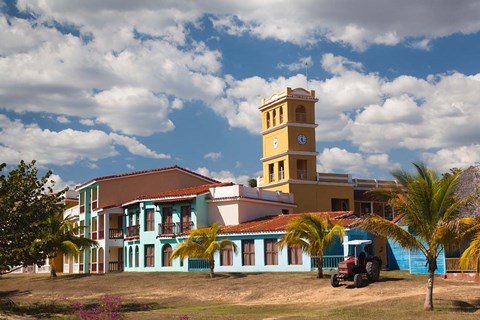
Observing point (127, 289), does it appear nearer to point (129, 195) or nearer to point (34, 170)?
point (34, 170)

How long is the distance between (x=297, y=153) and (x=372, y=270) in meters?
27.7

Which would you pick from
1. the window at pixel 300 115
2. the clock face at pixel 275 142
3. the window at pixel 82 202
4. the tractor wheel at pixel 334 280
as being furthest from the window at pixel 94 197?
the tractor wheel at pixel 334 280

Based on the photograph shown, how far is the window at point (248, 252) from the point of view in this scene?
42188 millimetres

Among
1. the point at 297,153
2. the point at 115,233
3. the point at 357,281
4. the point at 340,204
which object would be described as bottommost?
the point at 357,281

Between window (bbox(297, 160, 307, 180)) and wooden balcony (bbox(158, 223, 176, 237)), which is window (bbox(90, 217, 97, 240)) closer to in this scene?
wooden balcony (bbox(158, 223, 176, 237))

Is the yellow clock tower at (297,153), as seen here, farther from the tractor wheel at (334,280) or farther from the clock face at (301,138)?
the tractor wheel at (334,280)

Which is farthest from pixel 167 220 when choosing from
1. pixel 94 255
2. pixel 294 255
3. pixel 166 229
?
pixel 294 255

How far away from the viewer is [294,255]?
40.0 metres

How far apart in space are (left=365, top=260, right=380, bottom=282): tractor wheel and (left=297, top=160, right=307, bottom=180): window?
27069mm

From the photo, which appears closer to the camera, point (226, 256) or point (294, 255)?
point (294, 255)

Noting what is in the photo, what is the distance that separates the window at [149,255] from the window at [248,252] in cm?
891

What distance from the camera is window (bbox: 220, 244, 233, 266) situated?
4329 centimetres

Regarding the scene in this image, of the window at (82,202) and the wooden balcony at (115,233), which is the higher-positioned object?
the window at (82,202)

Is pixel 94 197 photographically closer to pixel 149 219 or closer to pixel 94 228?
pixel 94 228
